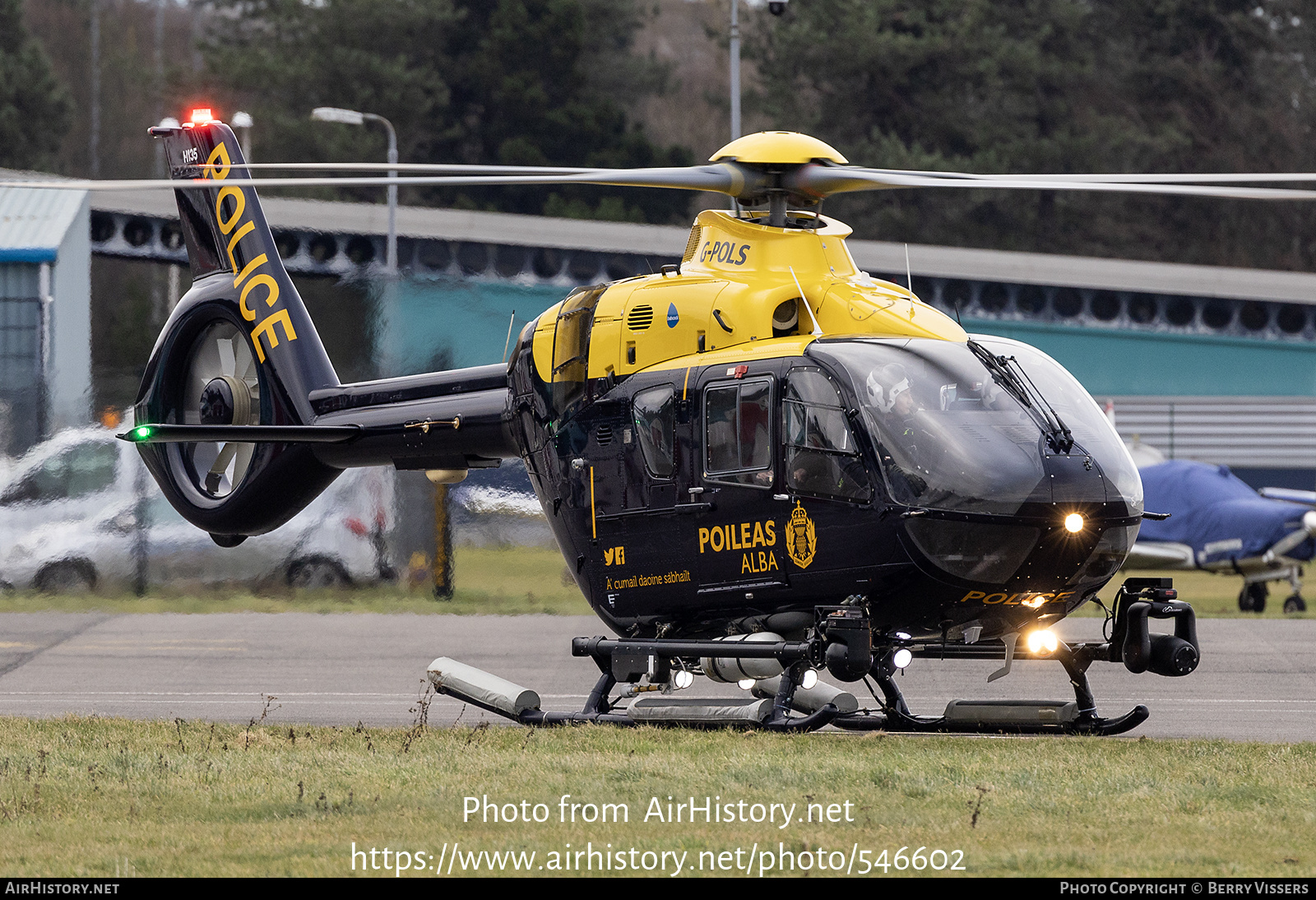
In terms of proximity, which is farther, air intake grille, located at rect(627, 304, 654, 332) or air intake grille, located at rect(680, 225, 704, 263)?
air intake grille, located at rect(680, 225, 704, 263)

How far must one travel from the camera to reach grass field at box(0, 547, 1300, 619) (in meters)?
19.5

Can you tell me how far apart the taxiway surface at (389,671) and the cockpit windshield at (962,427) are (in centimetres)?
261

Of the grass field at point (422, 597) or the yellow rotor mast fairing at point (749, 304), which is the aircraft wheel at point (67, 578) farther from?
the yellow rotor mast fairing at point (749, 304)

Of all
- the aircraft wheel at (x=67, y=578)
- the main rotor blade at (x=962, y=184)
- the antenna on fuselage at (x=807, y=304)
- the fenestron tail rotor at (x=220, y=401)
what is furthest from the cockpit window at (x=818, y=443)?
the aircraft wheel at (x=67, y=578)

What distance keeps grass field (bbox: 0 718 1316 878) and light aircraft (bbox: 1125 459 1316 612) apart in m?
13.4

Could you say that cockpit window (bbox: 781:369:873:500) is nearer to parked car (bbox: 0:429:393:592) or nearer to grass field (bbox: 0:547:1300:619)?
parked car (bbox: 0:429:393:592)

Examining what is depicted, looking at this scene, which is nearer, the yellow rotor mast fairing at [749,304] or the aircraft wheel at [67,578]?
the yellow rotor mast fairing at [749,304]

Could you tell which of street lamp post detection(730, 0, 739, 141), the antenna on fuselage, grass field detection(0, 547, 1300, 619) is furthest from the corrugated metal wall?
the antenna on fuselage

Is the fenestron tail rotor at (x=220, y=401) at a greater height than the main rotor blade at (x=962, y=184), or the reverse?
the main rotor blade at (x=962, y=184)

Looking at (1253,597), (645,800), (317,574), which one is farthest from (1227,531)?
(645,800)

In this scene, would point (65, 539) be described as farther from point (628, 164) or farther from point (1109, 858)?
point (628, 164)

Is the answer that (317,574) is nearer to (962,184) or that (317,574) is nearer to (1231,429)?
(962,184)

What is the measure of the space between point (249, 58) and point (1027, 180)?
46677 millimetres

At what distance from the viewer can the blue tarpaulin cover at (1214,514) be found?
23.6m
